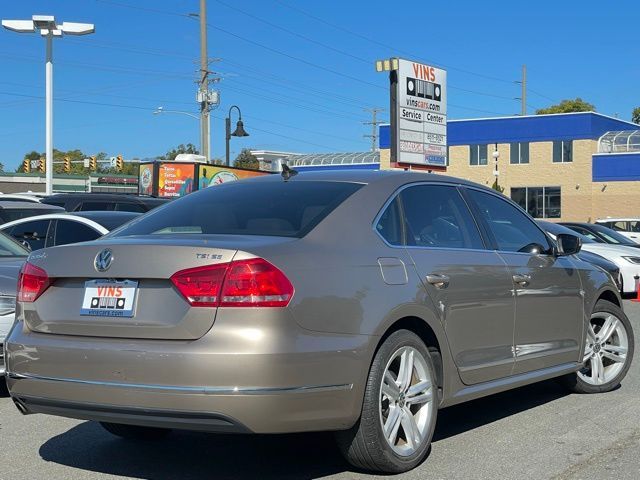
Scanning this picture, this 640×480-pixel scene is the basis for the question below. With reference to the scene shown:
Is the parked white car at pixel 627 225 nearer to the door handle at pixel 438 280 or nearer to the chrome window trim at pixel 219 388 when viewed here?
the door handle at pixel 438 280

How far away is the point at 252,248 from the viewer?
4191 millimetres

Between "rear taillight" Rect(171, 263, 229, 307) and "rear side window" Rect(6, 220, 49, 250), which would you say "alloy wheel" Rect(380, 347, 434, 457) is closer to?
"rear taillight" Rect(171, 263, 229, 307)

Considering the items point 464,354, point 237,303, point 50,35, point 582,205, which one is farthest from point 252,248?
point 582,205

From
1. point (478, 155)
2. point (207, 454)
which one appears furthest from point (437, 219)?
point (478, 155)

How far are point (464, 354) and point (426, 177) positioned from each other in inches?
47.2

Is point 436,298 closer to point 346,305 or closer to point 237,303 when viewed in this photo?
point 346,305

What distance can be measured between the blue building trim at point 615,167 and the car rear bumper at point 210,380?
51409 mm

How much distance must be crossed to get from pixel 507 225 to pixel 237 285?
2825 mm

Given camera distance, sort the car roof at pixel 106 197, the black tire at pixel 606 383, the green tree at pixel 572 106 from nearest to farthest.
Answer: the black tire at pixel 606 383 < the car roof at pixel 106 197 < the green tree at pixel 572 106

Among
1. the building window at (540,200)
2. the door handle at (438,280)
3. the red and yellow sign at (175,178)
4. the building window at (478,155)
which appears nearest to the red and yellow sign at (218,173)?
the red and yellow sign at (175,178)

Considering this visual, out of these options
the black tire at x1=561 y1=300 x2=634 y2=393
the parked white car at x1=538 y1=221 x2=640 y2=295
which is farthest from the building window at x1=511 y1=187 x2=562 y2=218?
the black tire at x1=561 y1=300 x2=634 y2=393

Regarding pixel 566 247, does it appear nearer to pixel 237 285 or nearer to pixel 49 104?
pixel 237 285

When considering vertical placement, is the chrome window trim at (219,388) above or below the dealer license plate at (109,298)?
below

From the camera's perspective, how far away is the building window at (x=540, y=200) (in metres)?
55.6
